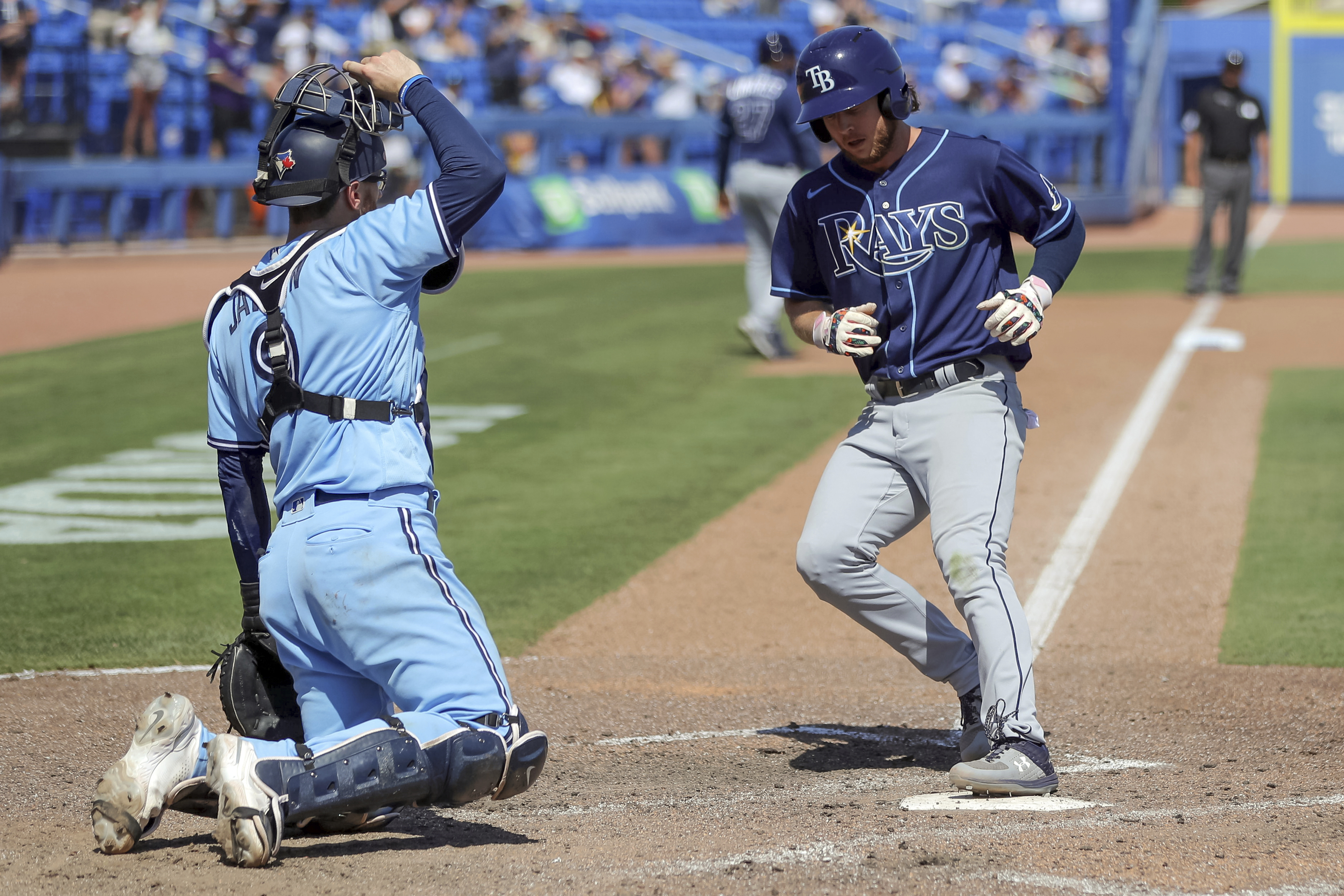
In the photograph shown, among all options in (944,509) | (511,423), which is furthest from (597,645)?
(511,423)

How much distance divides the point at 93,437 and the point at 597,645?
5.82 m

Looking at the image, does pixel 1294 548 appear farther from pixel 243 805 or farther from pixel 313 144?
pixel 243 805

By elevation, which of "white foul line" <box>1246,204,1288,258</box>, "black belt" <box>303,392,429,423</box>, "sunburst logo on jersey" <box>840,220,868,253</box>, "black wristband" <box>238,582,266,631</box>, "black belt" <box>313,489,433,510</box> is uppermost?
"sunburst logo on jersey" <box>840,220,868,253</box>

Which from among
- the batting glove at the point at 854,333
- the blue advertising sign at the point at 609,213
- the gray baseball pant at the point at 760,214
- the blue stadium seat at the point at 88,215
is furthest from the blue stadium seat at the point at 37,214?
the batting glove at the point at 854,333

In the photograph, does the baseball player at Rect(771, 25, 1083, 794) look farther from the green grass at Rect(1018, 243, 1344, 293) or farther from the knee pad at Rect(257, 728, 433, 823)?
the green grass at Rect(1018, 243, 1344, 293)

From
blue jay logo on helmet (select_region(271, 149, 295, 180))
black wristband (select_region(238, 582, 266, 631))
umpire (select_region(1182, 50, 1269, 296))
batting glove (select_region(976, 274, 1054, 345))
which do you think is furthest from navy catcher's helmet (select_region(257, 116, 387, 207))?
umpire (select_region(1182, 50, 1269, 296))

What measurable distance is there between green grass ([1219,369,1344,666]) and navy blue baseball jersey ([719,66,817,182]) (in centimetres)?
419

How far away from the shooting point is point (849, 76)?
4.04 meters

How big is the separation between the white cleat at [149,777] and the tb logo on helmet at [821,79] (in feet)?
7.57

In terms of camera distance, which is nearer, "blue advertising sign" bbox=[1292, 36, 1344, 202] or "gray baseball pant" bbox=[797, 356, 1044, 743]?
"gray baseball pant" bbox=[797, 356, 1044, 743]

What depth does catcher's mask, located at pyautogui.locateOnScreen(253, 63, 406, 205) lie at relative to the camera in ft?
11.4

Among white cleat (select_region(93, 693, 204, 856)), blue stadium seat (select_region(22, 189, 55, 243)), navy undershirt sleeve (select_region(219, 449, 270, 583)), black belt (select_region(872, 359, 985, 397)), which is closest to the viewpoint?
white cleat (select_region(93, 693, 204, 856))

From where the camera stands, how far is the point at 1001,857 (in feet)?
10.9

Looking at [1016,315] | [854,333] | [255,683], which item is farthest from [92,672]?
[1016,315]
